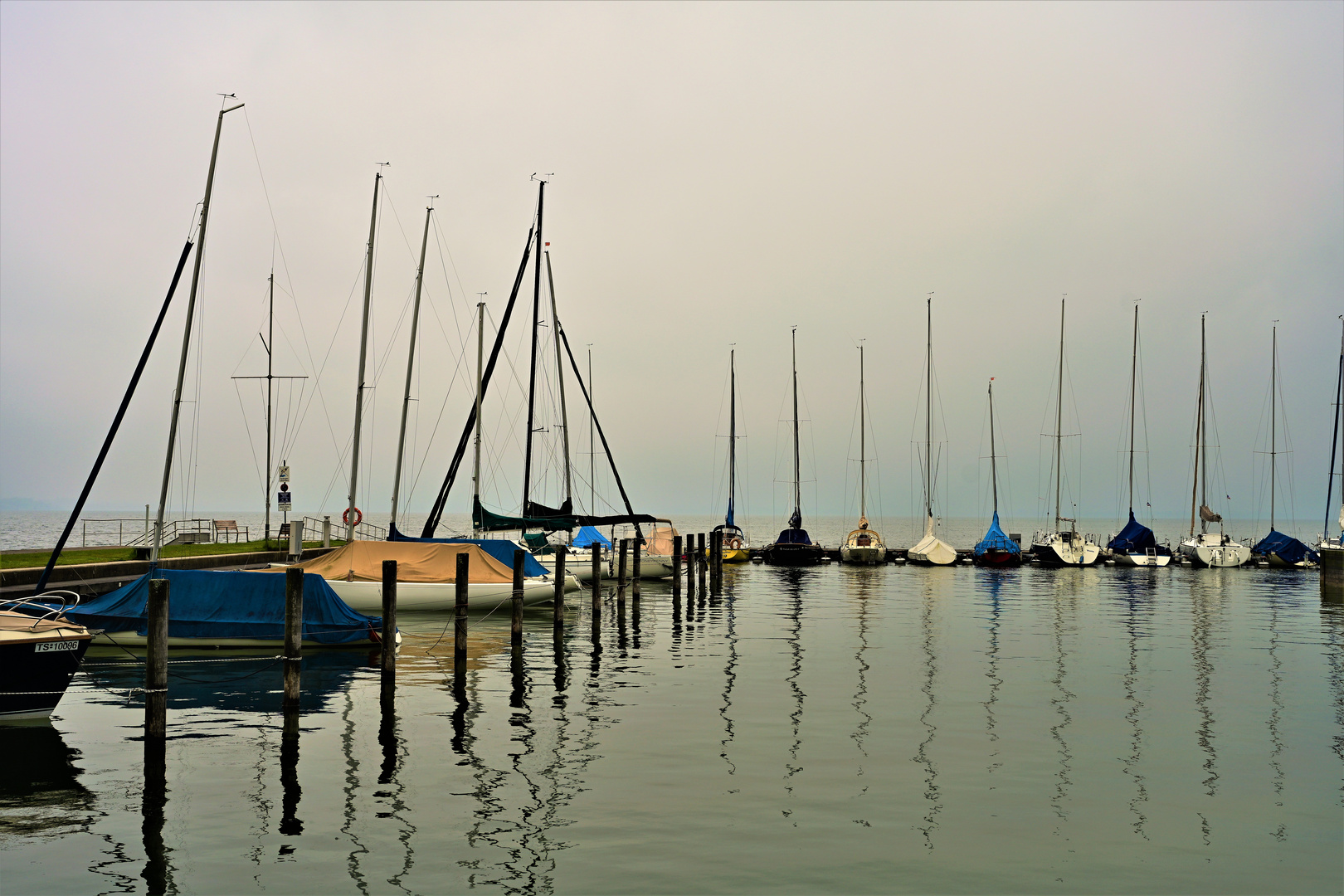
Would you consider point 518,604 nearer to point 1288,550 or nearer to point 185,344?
point 185,344

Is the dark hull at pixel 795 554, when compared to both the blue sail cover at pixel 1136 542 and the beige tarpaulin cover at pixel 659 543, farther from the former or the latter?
the blue sail cover at pixel 1136 542

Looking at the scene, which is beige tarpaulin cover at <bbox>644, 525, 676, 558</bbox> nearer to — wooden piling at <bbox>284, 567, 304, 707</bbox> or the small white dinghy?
the small white dinghy

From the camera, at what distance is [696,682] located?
23453mm

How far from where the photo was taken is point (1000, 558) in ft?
224

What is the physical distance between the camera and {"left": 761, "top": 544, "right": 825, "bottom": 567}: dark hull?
222 feet

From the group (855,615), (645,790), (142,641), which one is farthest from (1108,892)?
(855,615)

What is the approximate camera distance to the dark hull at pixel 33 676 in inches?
671

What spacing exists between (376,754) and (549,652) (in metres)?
12.0

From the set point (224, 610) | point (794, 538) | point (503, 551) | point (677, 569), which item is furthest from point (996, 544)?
point (224, 610)

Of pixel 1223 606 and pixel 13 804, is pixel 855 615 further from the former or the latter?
pixel 13 804

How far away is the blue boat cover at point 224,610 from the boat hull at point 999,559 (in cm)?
5106

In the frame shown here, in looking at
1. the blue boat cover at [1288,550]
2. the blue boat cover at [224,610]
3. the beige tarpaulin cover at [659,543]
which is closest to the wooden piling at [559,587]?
the blue boat cover at [224,610]

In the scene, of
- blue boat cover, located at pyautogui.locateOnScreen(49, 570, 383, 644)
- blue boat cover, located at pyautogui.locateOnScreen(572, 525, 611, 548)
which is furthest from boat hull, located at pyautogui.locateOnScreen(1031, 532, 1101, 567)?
blue boat cover, located at pyautogui.locateOnScreen(49, 570, 383, 644)

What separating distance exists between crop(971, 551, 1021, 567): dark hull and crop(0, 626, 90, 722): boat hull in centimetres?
5918
